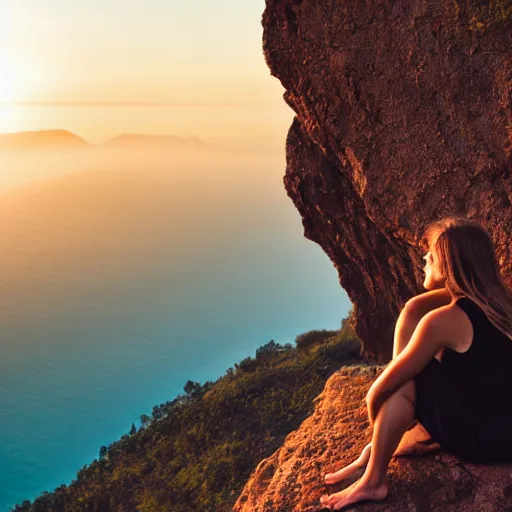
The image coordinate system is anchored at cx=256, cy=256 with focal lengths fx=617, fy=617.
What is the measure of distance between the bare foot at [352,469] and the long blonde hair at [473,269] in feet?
4.30

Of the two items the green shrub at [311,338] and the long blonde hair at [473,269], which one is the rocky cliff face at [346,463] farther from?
the green shrub at [311,338]

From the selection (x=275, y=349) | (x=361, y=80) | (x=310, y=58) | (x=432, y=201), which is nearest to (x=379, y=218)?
(x=432, y=201)

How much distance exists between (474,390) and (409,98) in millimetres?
4447

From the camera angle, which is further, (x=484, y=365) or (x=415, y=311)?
(x=415, y=311)

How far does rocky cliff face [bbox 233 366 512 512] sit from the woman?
0.65 feet

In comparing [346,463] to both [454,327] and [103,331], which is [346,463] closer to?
[454,327]

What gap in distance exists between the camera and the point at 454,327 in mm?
3701

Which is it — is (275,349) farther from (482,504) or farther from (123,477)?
(482,504)

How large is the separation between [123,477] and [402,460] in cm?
1583

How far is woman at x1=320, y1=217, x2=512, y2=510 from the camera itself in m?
3.71

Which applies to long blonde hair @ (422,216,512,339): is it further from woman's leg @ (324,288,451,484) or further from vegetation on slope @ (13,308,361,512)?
vegetation on slope @ (13,308,361,512)

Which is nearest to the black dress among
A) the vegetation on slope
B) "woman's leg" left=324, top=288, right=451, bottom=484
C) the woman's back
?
the woman's back

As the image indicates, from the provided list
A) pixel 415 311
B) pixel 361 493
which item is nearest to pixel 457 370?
pixel 415 311

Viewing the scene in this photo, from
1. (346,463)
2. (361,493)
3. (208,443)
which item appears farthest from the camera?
(208,443)
